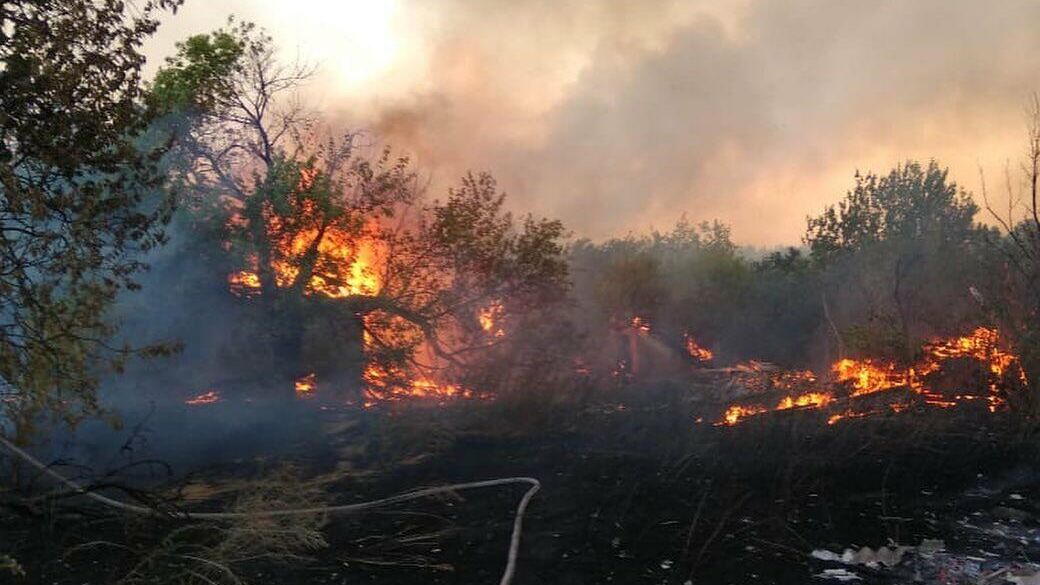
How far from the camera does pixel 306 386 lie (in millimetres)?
Answer: 24297

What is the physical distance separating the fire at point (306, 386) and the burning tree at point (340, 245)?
621 millimetres

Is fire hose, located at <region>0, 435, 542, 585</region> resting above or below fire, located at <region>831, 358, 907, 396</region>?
below

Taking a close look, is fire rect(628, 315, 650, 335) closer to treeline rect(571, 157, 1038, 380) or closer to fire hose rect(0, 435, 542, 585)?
treeline rect(571, 157, 1038, 380)

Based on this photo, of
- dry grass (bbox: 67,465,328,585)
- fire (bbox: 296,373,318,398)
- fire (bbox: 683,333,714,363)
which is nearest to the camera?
dry grass (bbox: 67,465,328,585)

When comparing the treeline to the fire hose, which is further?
the treeline

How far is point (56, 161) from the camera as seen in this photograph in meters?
7.60

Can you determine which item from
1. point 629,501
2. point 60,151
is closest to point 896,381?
point 629,501

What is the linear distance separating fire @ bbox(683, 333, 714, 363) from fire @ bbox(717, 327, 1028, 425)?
331 inches

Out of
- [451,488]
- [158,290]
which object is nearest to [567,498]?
[451,488]

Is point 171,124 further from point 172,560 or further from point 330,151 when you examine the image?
point 172,560

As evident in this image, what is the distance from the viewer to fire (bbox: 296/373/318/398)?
23844 millimetres

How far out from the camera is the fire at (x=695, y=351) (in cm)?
3353

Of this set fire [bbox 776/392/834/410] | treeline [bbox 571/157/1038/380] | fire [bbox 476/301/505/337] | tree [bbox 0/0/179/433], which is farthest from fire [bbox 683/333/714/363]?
tree [bbox 0/0/179/433]

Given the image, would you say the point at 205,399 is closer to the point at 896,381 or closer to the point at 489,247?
the point at 489,247
